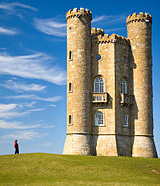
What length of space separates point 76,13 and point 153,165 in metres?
26.7

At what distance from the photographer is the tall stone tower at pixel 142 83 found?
54812 millimetres

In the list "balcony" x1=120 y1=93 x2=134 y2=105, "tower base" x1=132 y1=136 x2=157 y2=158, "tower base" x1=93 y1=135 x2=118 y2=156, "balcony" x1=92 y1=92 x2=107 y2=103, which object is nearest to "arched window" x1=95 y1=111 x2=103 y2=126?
"balcony" x1=92 y1=92 x2=107 y2=103

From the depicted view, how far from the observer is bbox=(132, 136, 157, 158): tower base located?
177 feet

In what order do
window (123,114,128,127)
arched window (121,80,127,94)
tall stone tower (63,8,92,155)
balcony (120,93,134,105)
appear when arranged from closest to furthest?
tall stone tower (63,8,92,155) → balcony (120,93,134,105) → window (123,114,128,127) → arched window (121,80,127,94)

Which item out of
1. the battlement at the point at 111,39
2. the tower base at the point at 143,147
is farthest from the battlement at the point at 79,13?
the tower base at the point at 143,147

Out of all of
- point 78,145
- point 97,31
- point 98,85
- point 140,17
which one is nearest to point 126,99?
point 98,85

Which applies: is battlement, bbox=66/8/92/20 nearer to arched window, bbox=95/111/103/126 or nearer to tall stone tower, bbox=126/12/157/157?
tall stone tower, bbox=126/12/157/157

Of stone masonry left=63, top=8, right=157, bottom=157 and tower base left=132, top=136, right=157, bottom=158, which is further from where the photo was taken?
tower base left=132, top=136, right=157, bottom=158

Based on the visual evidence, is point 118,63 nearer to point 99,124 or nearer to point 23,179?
point 99,124

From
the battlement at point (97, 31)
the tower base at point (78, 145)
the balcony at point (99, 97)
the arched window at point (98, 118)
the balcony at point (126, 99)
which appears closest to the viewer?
the tower base at point (78, 145)

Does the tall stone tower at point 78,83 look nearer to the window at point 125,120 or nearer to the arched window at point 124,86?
the arched window at point 124,86

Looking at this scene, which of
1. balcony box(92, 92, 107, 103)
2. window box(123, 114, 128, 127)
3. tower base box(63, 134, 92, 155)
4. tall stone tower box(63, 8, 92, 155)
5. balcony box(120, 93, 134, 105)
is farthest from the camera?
window box(123, 114, 128, 127)

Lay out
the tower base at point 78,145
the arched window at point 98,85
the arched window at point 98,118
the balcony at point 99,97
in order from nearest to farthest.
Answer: the tower base at point 78,145 → the balcony at point 99,97 → the arched window at point 98,118 → the arched window at point 98,85

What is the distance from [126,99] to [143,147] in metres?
8.17
